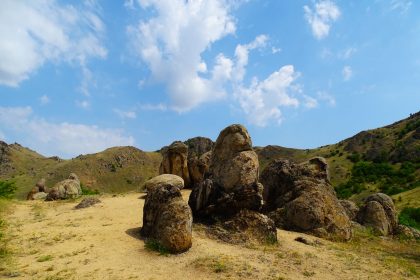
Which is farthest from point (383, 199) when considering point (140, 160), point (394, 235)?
point (140, 160)

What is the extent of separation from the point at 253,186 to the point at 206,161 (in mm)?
17416

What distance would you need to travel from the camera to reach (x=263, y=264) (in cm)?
1395

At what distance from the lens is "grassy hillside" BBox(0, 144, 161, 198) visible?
303 ft

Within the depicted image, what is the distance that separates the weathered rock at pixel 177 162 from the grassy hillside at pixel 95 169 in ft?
177

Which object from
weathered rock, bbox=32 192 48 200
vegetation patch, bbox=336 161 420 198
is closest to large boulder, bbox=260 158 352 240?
weathered rock, bbox=32 192 48 200

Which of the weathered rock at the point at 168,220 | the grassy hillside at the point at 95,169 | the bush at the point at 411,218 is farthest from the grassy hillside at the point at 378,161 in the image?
the weathered rock at the point at 168,220

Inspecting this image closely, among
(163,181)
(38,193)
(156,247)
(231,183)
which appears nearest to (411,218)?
(163,181)

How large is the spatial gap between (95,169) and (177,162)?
6918 cm

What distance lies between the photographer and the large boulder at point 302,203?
20.6m

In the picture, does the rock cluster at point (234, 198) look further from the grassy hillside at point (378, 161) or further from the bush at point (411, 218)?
the grassy hillside at point (378, 161)

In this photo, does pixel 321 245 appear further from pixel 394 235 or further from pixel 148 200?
pixel 394 235

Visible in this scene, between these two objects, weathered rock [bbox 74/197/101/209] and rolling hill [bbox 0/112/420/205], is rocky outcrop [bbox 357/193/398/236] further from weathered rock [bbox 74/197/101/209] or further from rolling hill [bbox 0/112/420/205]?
rolling hill [bbox 0/112/420/205]

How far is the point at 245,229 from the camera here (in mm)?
17484

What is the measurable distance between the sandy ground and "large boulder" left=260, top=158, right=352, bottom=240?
129 cm
